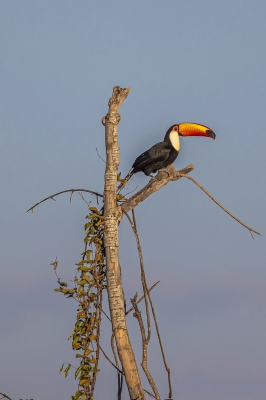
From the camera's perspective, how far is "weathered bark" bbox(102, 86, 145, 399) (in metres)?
7.73

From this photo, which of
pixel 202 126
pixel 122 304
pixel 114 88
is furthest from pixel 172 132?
pixel 122 304

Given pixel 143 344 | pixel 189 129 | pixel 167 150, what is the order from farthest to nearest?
pixel 189 129 → pixel 167 150 → pixel 143 344

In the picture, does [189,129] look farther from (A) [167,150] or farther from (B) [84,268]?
(B) [84,268]

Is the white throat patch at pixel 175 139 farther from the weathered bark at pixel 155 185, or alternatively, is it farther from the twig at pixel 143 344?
the twig at pixel 143 344

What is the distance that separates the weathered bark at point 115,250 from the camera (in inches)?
304

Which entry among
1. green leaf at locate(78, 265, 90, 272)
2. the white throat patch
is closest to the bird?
the white throat patch

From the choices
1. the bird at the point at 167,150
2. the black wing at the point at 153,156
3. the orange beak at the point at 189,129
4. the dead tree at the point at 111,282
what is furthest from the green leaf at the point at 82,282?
the orange beak at the point at 189,129

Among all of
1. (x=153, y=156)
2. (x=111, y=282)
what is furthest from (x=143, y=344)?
(x=153, y=156)

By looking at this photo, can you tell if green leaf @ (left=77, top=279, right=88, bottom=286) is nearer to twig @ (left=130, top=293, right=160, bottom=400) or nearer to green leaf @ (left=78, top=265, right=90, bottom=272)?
green leaf @ (left=78, top=265, right=90, bottom=272)

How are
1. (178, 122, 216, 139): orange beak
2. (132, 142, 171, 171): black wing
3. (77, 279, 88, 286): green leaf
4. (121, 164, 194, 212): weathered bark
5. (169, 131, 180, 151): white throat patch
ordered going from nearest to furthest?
(77, 279, 88, 286): green leaf
(121, 164, 194, 212): weathered bark
(132, 142, 171, 171): black wing
(178, 122, 216, 139): orange beak
(169, 131, 180, 151): white throat patch

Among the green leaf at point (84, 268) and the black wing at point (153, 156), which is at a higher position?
the black wing at point (153, 156)

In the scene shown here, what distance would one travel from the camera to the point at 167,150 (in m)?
12.2

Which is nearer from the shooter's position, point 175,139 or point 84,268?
point 84,268

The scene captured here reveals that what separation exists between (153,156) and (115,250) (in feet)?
13.8
